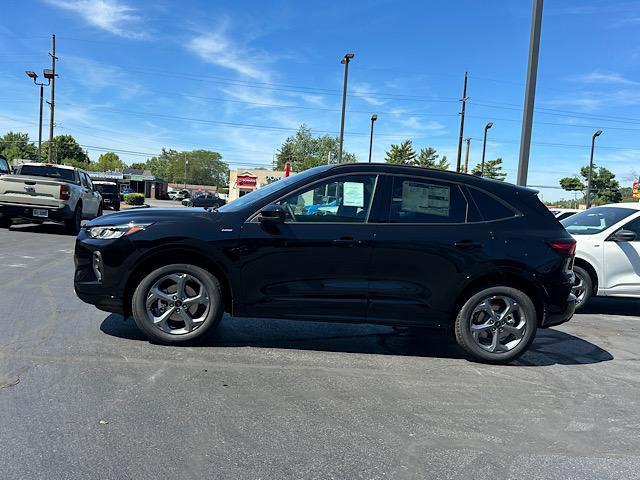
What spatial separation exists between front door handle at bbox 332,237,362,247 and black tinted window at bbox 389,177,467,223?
1.45 feet

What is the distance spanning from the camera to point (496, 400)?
4090 millimetres

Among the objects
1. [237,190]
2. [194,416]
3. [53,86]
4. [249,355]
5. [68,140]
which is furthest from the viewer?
[68,140]

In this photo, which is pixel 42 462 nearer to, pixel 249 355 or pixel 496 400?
pixel 249 355

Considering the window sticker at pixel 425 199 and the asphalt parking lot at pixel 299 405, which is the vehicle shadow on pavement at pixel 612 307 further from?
the window sticker at pixel 425 199

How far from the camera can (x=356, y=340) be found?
18.0 ft

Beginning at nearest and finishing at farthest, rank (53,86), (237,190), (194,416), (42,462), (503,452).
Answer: (42,462) < (503,452) < (194,416) < (53,86) < (237,190)

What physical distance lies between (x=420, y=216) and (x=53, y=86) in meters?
41.6

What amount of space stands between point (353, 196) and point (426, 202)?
0.72m

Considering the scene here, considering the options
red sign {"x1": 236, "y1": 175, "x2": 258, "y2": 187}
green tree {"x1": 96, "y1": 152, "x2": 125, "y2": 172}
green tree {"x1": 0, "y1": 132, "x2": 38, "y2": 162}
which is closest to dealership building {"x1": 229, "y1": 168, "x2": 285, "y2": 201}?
red sign {"x1": 236, "y1": 175, "x2": 258, "y2": 187}

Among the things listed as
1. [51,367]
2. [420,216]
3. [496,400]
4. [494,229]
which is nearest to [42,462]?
[51,367]

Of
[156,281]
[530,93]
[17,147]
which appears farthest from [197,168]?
[156,281]

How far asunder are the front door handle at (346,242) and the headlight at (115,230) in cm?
174

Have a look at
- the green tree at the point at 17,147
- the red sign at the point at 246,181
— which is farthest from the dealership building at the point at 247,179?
the green tree at the point at 17,147

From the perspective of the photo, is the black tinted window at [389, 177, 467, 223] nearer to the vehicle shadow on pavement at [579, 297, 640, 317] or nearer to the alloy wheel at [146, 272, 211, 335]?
the alloy wheel at [146, 272, 211, 335]
